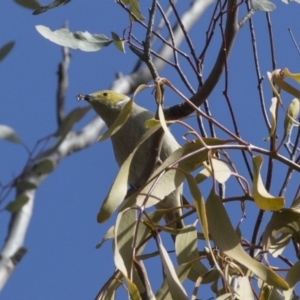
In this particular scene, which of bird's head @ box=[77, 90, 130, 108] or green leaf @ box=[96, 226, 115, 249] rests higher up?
bird's head @ box=[77, 90, 130, 108]

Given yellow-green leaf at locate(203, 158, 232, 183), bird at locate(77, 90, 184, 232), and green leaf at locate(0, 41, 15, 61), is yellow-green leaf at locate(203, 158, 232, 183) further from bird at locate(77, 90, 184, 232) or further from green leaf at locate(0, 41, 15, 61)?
bird at locate(77, 90, 184, 232)

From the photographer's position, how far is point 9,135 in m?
1.52

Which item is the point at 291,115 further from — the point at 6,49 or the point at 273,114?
the point at 6,49

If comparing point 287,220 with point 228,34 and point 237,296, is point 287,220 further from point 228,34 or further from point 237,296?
point 228,34

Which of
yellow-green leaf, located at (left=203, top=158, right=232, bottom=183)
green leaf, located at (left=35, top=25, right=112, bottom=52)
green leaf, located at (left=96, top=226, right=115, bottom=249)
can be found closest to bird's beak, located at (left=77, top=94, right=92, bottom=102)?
green leaf, located at (left=35, top=25, right=112, bottom=52)

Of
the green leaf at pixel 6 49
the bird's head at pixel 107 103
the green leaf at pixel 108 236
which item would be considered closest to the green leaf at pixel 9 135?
the green leaf at pixel 6 49

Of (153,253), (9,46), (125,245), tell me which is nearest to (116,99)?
(9,46)

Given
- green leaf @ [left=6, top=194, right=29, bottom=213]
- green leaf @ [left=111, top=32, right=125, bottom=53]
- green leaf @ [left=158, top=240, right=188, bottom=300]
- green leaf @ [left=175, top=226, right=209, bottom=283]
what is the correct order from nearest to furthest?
green leaf @ [left=158, top=240, right=188, bottom=300], green leaf @ [left=175, top=226, right=209, bottom=283], green leaf @ [left=111, top=32, right=125, bottom=53], green leaf @ [left=6, top=194, right=29, bottom=213]

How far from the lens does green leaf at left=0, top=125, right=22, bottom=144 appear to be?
1.49 meters

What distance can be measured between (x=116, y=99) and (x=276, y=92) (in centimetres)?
167

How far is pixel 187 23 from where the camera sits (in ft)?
13.8

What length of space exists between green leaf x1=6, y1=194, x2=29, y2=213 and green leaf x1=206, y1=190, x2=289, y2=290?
658mm

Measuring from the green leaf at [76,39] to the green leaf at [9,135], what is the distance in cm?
24

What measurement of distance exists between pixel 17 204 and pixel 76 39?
0.46 metres
